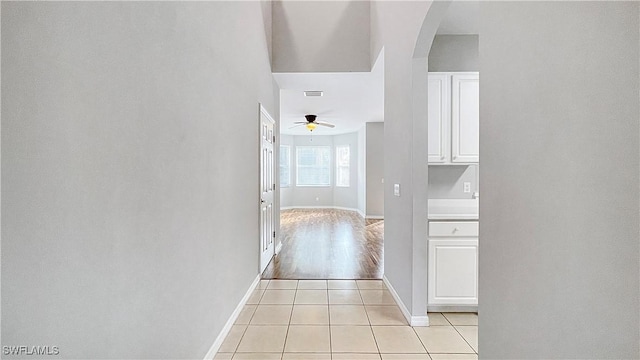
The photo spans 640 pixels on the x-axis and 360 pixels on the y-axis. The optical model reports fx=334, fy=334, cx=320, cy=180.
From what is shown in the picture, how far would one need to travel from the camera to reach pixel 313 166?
1159 centimetres

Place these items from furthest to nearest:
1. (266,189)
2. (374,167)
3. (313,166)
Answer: (313,166)
(374,167)
(266,189)

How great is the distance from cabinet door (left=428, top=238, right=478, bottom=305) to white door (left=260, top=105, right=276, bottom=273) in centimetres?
196

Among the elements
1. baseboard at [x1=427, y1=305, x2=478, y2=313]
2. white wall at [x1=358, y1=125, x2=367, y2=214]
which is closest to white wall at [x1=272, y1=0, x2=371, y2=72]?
baseboard at [x1=427, y1=305, x2=478, y2=313]

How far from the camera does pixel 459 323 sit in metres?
2.69

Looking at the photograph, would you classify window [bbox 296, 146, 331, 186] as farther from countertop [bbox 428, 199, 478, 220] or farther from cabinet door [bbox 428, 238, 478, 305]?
cabinet door [bbox 428, 238, 478, 305]

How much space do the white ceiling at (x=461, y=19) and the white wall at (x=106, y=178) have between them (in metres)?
2.01

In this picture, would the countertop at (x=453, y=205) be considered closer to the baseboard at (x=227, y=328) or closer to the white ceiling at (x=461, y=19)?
the white ceiling at (x=461, y=19)

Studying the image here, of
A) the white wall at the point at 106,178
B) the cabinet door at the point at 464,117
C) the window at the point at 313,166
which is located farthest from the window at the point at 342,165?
the white wall at the point at 106,178

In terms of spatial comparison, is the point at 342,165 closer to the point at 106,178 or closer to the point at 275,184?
the point at 275,184

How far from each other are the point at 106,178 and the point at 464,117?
9.23 ft

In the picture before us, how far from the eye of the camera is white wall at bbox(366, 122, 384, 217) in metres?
8.88

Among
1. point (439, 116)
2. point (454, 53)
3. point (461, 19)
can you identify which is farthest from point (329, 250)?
point (461, 19)

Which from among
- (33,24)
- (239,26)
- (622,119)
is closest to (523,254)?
(622,119)

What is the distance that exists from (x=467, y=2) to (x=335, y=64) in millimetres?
2042
